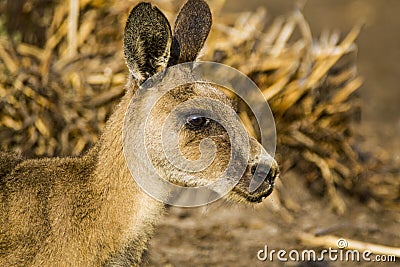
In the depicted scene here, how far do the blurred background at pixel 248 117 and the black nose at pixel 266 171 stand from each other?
1953mm

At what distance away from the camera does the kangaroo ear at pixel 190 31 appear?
151 inches

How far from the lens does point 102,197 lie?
3.76m

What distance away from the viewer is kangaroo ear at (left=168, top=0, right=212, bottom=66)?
3824 mm

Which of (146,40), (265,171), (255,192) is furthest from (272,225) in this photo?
(146,40)

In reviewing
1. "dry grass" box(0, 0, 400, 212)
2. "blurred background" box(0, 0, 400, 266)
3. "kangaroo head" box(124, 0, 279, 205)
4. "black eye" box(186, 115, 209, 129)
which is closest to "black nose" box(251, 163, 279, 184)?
"kangaroo head" box(124, 0, 279, 205)

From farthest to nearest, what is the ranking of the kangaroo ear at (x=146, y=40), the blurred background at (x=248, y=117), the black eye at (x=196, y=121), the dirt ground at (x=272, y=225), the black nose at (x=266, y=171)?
the blurred background at (x=248, y=117) < the dirt ground at (x=272, y=225) < the black eye at (x=196, y=121) < the black nose at (x=266, y=171) < the kangaroo ear at (x=146, y=40)

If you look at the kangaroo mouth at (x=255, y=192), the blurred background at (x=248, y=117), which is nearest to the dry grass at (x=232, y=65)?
the blurred background at (x=248, y=117)

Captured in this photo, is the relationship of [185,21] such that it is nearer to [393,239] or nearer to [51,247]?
[51,247]

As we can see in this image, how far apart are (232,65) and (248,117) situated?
49cm

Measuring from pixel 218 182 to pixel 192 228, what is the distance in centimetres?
234

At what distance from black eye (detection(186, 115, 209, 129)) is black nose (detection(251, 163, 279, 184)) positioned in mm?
341

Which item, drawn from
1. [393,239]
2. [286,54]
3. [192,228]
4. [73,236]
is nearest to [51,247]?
[73,236]

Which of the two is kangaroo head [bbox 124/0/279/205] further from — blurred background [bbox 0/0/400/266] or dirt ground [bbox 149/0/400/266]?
blurred background [bbox 0/0/400/266]

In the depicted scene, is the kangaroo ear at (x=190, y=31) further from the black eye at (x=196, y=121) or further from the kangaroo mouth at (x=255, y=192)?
the kangaroo mouth at (x=255, y=192)
